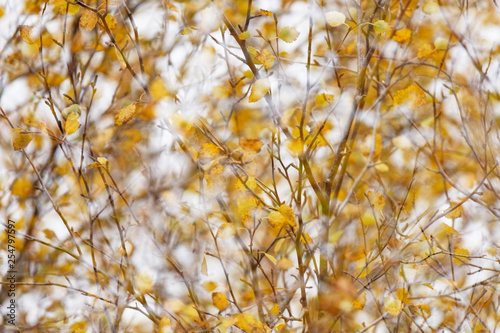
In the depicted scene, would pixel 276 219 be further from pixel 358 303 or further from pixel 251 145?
pixel 358 303

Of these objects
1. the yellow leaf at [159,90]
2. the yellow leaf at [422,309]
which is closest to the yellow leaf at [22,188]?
the yellow leaf at [159,90]

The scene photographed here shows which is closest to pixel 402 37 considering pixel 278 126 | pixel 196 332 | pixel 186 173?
pixel 278 126

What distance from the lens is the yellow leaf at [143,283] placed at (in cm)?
141

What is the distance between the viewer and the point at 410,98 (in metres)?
1.48

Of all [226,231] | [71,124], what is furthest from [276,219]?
[71,124]

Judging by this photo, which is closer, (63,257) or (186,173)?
(186,173)

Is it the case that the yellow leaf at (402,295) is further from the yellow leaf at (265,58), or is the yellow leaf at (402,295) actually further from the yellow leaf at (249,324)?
the yellow leaf at (265,58)

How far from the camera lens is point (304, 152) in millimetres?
1279

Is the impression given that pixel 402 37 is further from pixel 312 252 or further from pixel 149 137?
pixel 149 137

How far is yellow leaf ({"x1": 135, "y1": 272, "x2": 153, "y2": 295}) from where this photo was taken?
4.62ft

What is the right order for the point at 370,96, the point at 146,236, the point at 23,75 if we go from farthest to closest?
the point at 370,96, the point at 23,75, the point at 146,236

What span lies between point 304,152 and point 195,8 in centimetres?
194

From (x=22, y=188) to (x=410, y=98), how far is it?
245cm

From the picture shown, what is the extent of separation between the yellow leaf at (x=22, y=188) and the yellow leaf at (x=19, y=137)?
1219 millimetres
